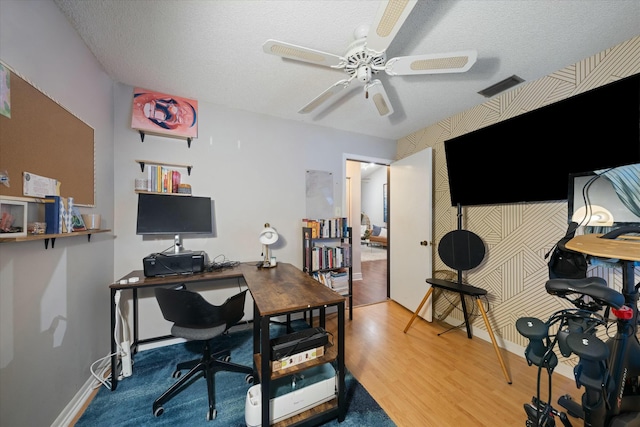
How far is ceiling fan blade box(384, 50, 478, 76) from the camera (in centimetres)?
124

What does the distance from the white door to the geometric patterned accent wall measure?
290 millimetres

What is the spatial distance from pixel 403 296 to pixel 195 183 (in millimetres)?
2990

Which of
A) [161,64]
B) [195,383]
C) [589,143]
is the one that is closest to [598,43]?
[589,143]

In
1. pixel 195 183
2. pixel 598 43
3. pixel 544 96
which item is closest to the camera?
pixel 598 43

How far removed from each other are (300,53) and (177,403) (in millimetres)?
2407

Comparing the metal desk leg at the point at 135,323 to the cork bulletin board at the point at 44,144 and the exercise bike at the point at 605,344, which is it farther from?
the exercise bike at the point at 605,344

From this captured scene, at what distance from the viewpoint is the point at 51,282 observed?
4.26 ft

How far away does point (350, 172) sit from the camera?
15.2 ft

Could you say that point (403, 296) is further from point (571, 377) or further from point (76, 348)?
point (76, 348)

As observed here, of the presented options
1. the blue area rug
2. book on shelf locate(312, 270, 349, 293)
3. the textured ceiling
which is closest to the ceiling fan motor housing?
the textured ceiling

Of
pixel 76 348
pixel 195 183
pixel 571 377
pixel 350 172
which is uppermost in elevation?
pixel 350 172

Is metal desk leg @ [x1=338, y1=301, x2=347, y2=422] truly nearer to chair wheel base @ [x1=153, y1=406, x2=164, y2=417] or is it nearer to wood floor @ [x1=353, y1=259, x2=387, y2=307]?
chair wheel base @ [x1=153, y1=406, x2=164, y2=417]

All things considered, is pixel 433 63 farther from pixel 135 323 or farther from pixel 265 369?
pixel 135 323

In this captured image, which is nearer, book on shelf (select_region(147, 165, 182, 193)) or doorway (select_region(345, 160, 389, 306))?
book on shelf (select_region(147, 165, 182, 193))
